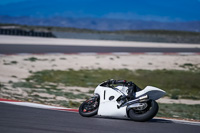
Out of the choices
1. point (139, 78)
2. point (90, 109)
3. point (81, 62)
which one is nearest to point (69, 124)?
point (90, 109)

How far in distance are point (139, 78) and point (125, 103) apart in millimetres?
11043

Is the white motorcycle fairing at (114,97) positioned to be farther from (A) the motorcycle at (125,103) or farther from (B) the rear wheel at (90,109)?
(B) the rear wheel at (90,109)

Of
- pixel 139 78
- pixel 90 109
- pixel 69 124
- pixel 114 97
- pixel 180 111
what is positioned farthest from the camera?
pixel 139 78

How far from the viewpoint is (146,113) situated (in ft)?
22.0

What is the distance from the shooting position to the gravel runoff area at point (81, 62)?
1846 centimetres

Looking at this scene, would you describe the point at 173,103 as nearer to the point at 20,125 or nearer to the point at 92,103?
the point at 92,103

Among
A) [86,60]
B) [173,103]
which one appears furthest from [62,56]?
[173,103]

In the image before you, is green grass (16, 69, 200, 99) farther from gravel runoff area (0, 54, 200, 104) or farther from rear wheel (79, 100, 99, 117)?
rear wheel (79, 100, 99, 117)

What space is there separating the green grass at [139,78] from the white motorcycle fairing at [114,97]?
7.07m

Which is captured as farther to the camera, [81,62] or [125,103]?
[81,62]

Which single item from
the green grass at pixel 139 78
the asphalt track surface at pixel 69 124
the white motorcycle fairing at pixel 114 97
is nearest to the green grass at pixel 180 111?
the green grass at pixel 139 78

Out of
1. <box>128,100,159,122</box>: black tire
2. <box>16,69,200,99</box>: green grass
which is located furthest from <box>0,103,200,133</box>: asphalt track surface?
<box>16,69,200,99</box>: green grass

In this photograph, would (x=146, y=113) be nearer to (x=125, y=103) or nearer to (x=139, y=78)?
(x=125, y=103)

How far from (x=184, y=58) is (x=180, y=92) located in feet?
37.3
